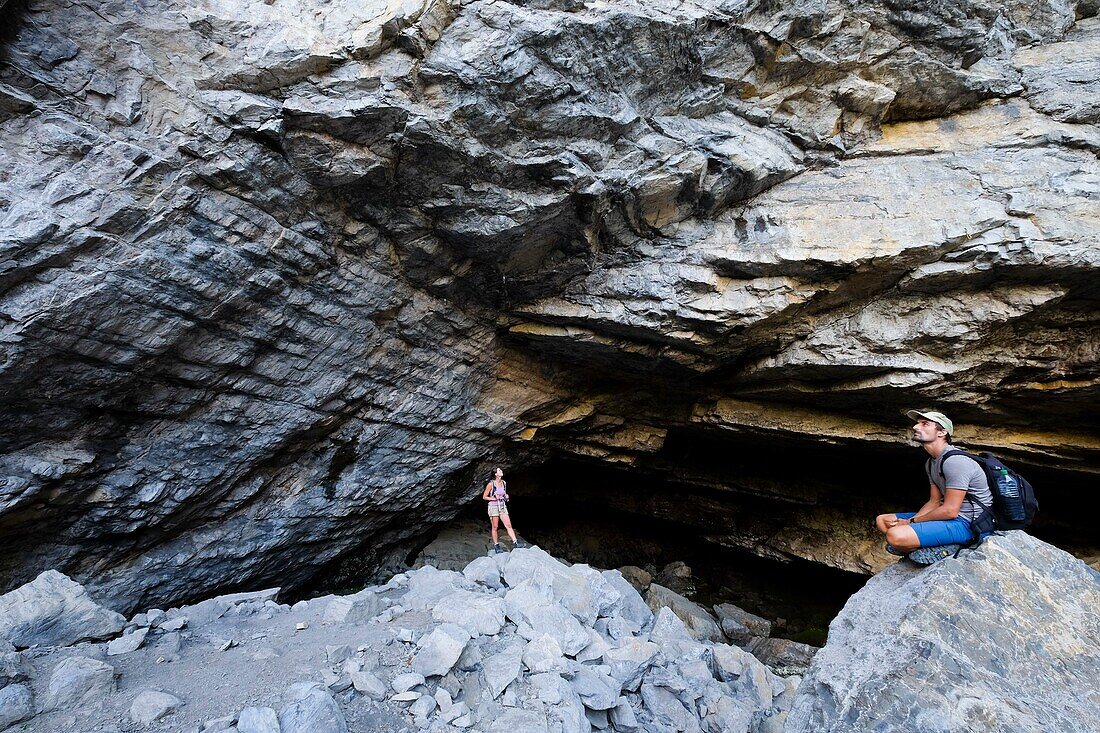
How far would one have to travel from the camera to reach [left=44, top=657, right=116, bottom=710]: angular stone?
Answer: 421cm

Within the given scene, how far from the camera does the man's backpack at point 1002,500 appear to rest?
3.91 m

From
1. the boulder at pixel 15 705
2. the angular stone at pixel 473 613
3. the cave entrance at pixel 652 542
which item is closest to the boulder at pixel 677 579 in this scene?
the cave entrance at pixel 652 542

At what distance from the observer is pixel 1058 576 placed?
12.0 feet

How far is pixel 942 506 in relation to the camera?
404 centimetres

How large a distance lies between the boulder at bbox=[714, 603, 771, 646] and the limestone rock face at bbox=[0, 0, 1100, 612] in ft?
14.0

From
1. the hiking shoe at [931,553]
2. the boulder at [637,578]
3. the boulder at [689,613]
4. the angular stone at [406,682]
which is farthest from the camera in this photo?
the boulder at [637,578]

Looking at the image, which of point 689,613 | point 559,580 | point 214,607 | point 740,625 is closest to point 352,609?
point 214,607

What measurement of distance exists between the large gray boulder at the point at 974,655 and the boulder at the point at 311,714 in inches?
138

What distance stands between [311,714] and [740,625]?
976cm

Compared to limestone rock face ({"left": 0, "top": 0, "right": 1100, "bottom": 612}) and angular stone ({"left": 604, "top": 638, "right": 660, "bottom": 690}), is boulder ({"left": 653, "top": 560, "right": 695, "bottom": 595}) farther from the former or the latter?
angular stone ({"left": 604, "top": 638, "right": 660, "bottom": 690})

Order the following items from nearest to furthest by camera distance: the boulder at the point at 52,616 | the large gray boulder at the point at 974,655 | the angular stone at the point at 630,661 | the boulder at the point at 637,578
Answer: the large gray boulder at the point at 974,655, the boulder at the point at 52,616, the angular stone at the point at 630,661, the boulder at the point at 637,578

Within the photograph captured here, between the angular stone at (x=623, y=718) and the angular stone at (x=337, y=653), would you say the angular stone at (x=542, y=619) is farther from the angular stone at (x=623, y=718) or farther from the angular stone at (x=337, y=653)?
the angular stone at (x=337, y=653)

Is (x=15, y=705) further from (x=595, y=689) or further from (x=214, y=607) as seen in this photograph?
(x=595, y=689)

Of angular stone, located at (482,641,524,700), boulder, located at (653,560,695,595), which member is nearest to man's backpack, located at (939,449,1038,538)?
angular stone, located at (482,641,524,700)
